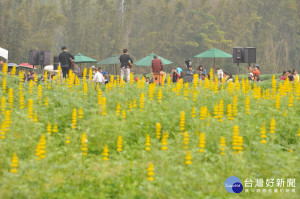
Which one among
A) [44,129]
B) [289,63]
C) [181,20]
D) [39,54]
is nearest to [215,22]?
[181,20]

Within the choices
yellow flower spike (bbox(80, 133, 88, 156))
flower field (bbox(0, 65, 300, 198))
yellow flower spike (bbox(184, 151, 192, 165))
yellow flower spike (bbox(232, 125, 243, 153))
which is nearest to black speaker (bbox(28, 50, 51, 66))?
flower field (bbox(0, 65, 300, 198))

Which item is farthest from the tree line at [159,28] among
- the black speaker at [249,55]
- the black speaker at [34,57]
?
the black speaker at [249,55]

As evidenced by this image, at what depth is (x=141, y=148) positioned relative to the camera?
729 centimetres

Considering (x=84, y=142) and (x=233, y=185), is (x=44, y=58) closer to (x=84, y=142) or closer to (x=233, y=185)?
(x=84, y=142)

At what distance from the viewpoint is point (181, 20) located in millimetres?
48188

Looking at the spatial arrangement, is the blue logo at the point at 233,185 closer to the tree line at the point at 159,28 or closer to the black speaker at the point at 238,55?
the black speaker at the point at 238,55

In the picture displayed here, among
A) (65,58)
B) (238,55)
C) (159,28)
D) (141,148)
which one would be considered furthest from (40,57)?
(159,28)

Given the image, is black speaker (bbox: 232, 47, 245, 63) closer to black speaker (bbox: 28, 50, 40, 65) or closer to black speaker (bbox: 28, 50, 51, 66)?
black speaker (bbox: 28, 50, 51, 66)

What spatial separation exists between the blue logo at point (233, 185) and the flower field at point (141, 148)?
68 millimetres

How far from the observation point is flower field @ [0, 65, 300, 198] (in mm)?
5422

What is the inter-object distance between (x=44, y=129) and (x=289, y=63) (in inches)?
1873

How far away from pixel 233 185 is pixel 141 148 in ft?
6.52

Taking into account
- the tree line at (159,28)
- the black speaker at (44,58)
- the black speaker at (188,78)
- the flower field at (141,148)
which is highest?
the tree line at (159,28)

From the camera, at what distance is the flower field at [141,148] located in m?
5.42
